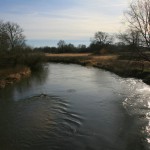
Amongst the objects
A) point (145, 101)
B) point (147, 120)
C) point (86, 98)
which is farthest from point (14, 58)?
point (147, 120)

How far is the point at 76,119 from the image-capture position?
61.0ft

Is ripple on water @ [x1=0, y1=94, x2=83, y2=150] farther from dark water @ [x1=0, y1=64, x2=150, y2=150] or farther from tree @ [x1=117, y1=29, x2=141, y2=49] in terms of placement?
tree @ [x1=117, y1=29, x2=141, y2=49]

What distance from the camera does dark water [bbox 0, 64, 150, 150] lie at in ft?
47.0

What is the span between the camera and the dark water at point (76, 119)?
14331 millimetres

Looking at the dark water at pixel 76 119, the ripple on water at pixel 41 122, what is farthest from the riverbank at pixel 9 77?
the ripple on water at pixel 41 122

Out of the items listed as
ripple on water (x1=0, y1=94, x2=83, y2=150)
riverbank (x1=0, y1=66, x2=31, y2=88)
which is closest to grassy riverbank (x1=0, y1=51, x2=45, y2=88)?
riverbank (x1=0, y1=66, x2=31, y2=88)

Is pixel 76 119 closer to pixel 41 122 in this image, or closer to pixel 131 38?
pixel 41 122

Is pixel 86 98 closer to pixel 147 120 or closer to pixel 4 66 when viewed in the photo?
pixel 147 120

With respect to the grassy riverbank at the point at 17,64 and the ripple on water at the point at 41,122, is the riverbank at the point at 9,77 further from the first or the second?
the ripple on water at the point at 41,122

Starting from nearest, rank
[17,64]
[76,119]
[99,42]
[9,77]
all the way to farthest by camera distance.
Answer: [76,119] → [9,77] → [17,64] → [99,42]

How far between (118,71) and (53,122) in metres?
27.5

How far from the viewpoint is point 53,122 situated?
18.2 meters

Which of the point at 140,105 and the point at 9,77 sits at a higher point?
the point at 9,77

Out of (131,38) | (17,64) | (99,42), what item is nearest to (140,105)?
(131,38)
